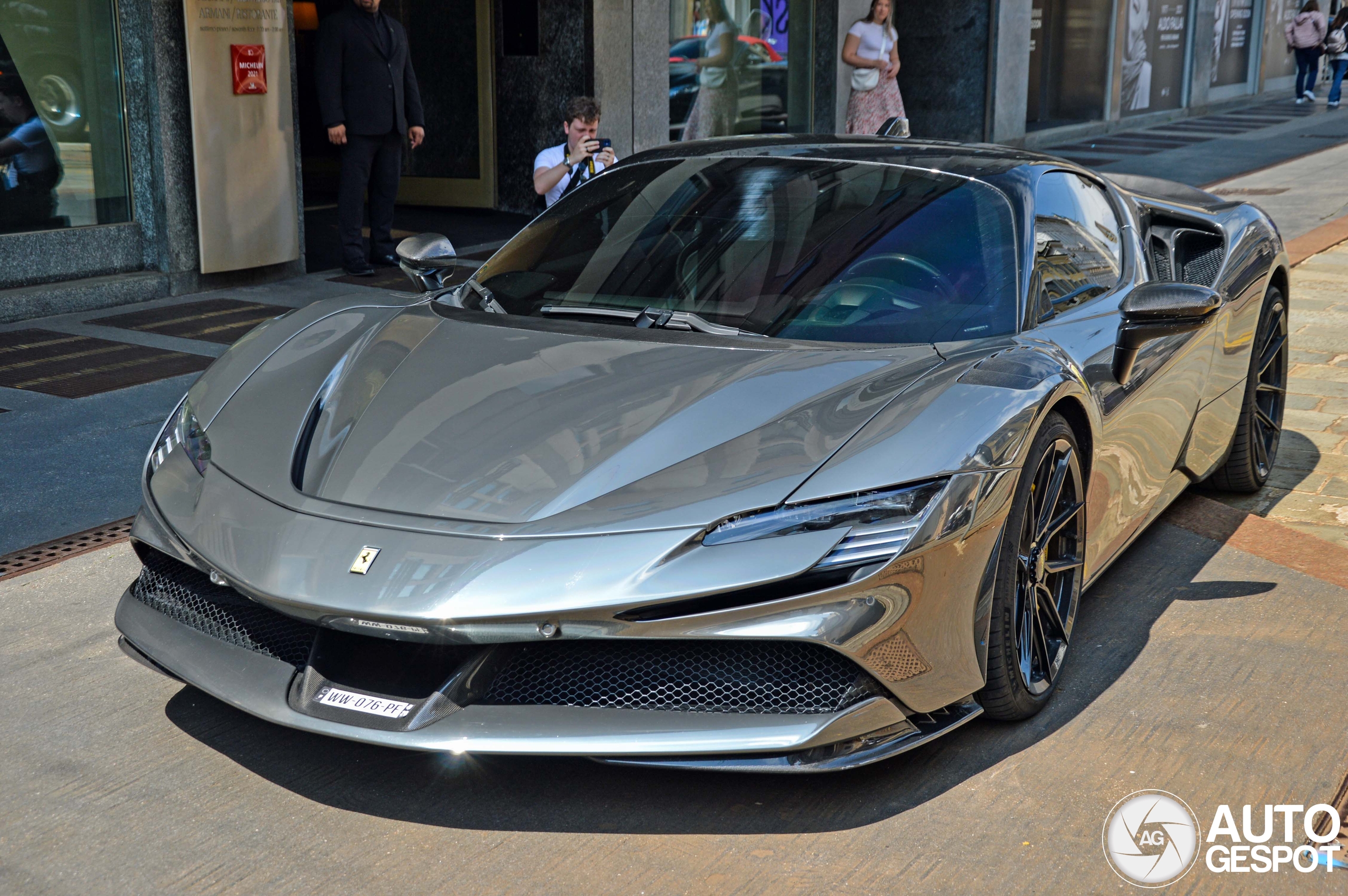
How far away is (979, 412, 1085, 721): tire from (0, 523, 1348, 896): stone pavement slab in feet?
0.33

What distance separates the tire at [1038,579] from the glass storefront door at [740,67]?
415 inches

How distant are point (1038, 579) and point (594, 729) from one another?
3.94 feet

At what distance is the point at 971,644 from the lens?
116 inches

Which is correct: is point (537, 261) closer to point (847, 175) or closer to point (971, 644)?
point (847, 175)

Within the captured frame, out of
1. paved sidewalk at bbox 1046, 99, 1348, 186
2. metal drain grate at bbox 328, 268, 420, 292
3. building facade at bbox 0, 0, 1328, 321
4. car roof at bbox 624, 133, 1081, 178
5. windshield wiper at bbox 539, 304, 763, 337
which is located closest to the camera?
windshield wiper at bbox 539, 304, 763, 337

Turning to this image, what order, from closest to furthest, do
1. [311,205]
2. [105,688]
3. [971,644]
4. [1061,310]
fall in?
1. [971,644]
2. [105,688]
3. [1061,310]
4. [311,205]

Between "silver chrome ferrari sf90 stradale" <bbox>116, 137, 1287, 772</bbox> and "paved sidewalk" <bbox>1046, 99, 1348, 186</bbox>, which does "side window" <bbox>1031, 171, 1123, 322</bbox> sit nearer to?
"silver chrome ferrari sf90 stradale" <bbox>116, 137, 1287, 772</bbox>

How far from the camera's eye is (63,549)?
4383mm

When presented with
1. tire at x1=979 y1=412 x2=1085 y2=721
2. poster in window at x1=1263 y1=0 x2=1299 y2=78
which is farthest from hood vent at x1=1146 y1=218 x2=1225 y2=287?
poster in window at x1=1263 y1=0 x2=1299 y2=78

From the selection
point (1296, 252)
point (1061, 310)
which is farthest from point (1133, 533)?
point (1296, 252)

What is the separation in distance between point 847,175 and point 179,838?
2.41 metres

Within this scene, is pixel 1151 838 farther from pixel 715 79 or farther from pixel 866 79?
pixel 715 79

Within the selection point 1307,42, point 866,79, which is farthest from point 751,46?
point 1307,42

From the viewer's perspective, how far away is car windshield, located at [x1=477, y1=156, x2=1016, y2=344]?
3549 mm
